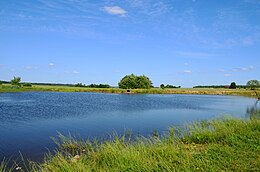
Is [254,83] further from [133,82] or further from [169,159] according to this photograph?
[169,159]

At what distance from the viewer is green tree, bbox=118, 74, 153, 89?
9538cm

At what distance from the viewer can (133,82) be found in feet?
311

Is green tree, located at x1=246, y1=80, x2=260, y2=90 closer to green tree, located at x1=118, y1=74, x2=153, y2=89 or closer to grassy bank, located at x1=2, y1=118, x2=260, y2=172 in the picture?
green tree, located at x1=118, y1=74, x2=153, y2=89

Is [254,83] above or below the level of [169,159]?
above

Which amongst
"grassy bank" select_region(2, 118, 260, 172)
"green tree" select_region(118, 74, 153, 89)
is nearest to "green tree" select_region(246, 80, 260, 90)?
"green tree" select_region(118, 74, 153, 89)

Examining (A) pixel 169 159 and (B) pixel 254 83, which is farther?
(B) pixel 254 83

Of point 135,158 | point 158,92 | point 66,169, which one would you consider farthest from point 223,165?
point 158,92

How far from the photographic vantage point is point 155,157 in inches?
358

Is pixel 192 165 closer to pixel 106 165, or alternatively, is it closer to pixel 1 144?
pixel 106 165

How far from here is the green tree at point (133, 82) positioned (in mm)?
95375

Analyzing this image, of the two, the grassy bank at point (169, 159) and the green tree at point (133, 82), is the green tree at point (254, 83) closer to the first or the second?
the green tree at point (133, 82)

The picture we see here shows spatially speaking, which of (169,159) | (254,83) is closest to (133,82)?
(254,83)

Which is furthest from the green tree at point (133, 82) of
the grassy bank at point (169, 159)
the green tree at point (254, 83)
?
the grassy bank at point (169, 159)

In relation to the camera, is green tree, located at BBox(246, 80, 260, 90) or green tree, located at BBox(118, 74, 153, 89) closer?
green tree, located at BBox(246, 80, 260, 90)
